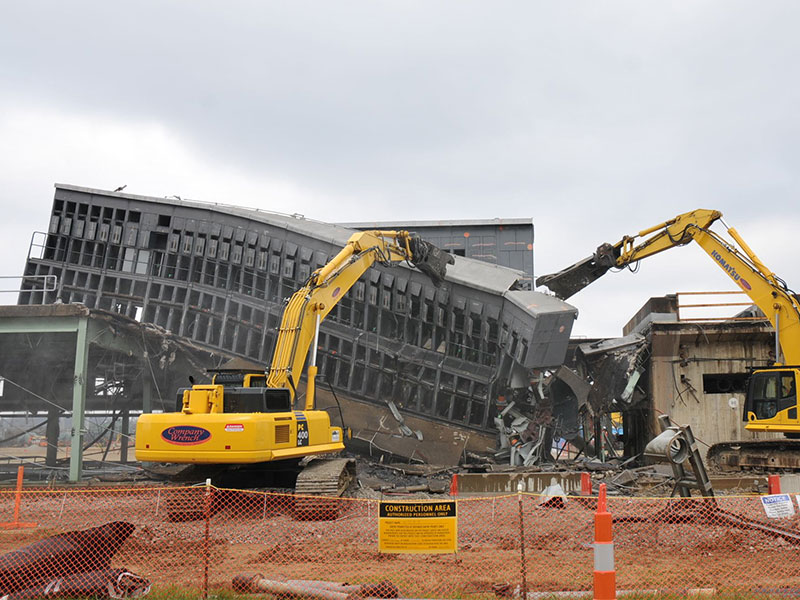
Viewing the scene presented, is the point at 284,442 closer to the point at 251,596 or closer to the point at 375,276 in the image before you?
the point at 251,596

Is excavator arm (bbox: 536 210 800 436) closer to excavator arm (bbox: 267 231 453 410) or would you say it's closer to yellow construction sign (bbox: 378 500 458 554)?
excavator arm (bbox: 267 231 453 410)

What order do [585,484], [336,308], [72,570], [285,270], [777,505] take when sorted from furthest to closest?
[285,270] < [336,308] < [585,484] < [777,505] < [72,570]

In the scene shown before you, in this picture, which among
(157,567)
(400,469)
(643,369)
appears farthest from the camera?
(643,369)

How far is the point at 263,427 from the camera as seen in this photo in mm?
14250

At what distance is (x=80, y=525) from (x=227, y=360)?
1357cm

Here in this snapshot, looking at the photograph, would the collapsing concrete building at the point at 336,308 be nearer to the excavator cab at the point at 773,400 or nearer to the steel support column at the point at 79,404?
the steel support column at the point at 79,404

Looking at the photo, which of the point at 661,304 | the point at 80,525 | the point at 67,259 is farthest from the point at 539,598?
the point at 67,259

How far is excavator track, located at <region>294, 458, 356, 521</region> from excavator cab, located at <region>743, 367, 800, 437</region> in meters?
9.81

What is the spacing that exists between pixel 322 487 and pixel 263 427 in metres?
1.81

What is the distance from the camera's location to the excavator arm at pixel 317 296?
1673cm

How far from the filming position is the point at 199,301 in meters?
28.2

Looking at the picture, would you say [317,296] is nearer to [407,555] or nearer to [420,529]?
[407,555]

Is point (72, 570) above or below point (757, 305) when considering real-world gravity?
below

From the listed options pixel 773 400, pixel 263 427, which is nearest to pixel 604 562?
pixel 263 427
